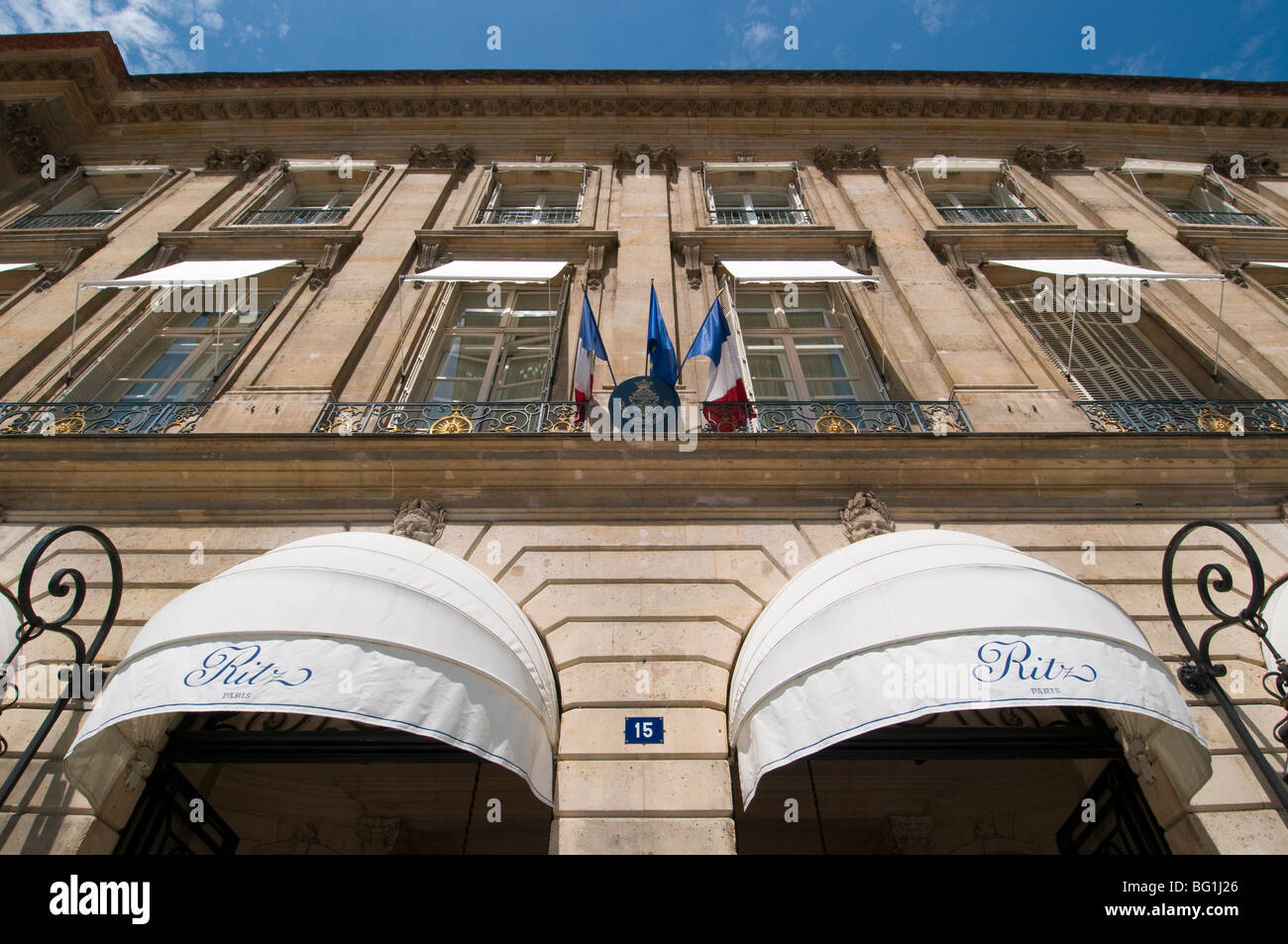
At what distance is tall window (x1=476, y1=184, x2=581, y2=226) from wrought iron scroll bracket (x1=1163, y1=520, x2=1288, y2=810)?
34.4 ft

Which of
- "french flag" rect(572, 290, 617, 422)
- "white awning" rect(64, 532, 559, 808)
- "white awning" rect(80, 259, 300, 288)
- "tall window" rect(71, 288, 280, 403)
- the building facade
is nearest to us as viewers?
"white awning" rect(64, 532, 559, 808)

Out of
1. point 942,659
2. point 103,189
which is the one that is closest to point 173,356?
point 103,189

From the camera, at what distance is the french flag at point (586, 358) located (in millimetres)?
7531

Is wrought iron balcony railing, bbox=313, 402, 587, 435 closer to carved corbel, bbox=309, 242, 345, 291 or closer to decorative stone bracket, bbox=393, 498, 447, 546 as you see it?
decorative stone bracket, bbox=393, 498, 447, 546

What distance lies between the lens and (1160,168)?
13914 millimetres

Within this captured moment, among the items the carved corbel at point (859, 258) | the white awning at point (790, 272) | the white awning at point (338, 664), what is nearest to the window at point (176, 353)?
the white awning at point (338, 664)

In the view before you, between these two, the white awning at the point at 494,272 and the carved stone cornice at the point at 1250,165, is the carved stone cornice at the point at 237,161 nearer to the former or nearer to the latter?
the white awning at the point at 494,272

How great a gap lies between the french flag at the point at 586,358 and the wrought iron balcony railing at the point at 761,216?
5.49 metres

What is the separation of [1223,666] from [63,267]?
15.1 metres

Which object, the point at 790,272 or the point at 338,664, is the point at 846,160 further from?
the point at 338,664

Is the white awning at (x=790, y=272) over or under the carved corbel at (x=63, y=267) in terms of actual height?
under

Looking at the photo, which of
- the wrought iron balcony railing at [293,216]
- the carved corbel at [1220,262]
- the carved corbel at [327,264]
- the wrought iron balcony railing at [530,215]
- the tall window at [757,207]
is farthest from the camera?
the wrought iron balcony railing at [530,215]

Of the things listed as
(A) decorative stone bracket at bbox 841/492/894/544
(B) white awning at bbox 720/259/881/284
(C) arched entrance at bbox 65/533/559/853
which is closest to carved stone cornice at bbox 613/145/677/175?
(B) white awning at bbox 720/259/881/284

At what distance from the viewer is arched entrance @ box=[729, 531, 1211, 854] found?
390cm
